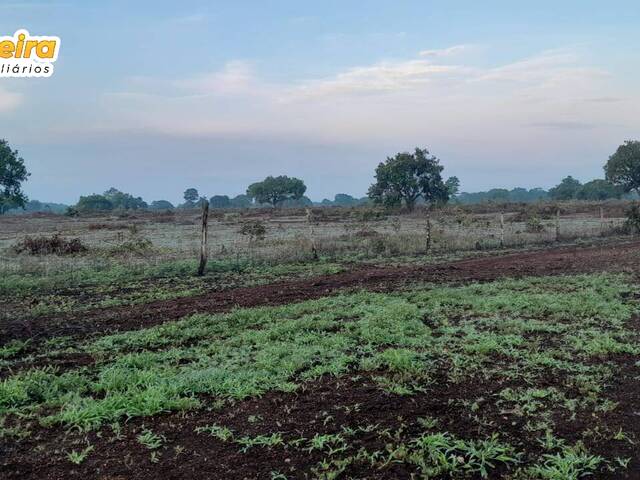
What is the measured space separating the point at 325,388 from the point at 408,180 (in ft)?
167

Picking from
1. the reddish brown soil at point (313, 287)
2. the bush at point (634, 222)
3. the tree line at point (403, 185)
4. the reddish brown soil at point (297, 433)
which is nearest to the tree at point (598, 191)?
the tree line at point (403, 185)

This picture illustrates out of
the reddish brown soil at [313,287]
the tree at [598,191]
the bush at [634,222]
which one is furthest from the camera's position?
the tree at [598,191]

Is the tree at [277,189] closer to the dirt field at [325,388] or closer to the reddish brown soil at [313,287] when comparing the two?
the reddish brown soil at [313,287]

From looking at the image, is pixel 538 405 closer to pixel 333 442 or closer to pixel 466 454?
pixel 466 454

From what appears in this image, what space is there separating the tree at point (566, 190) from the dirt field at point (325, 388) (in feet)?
323

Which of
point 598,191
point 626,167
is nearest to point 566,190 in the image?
point 598,191

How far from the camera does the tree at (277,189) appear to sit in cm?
9006

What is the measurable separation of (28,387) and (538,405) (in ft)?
17.4

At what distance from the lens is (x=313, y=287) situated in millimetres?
11773

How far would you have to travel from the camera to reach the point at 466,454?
4.03m

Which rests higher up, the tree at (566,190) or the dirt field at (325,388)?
the tree at (566,190)

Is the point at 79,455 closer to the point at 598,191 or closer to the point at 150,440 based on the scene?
the point at 150,440

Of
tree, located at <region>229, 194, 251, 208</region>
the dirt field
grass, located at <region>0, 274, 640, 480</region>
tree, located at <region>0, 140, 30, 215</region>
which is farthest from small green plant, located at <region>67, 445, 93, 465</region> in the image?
tree, located at <region>229, 194, 251, 208</region>

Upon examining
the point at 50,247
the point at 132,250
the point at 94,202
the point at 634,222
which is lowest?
the point at 132,250
